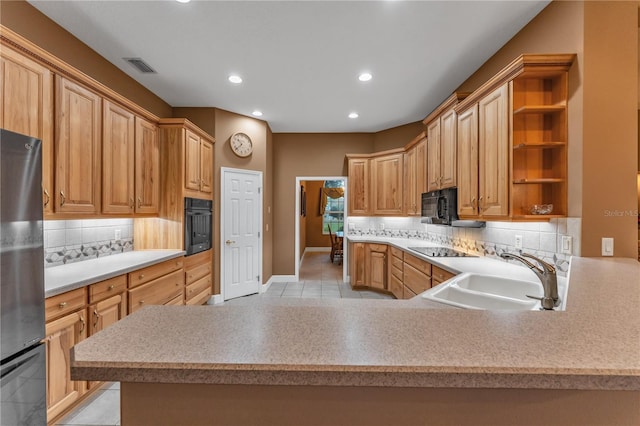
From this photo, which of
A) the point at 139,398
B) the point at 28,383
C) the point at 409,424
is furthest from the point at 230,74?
the point at 409,424

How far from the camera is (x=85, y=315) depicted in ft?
6.46

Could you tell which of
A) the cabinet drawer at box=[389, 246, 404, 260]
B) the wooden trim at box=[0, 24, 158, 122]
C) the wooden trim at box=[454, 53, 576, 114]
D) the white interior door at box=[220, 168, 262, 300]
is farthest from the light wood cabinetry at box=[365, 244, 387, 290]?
the wooden trim at box=[0, 24, 158, 122]

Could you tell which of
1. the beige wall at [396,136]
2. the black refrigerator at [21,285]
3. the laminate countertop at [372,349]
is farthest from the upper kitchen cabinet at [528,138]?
the black refrigerator at [21,285]

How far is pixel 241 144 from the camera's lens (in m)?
4.43

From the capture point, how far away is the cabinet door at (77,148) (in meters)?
2.12

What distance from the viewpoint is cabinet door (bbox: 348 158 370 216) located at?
5145 mm

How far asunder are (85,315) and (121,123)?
6.13ft

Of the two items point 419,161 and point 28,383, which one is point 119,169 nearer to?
point 28,383

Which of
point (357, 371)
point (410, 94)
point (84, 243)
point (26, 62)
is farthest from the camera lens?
point (410, 94)

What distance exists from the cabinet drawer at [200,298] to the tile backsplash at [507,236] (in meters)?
3.35

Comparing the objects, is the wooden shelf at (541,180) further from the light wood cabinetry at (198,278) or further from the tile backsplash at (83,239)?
the tile backsplash at (83,239)

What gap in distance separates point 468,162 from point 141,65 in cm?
356

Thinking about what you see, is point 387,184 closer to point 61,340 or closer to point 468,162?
point 468,162

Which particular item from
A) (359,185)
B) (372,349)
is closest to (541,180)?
(372,349)
